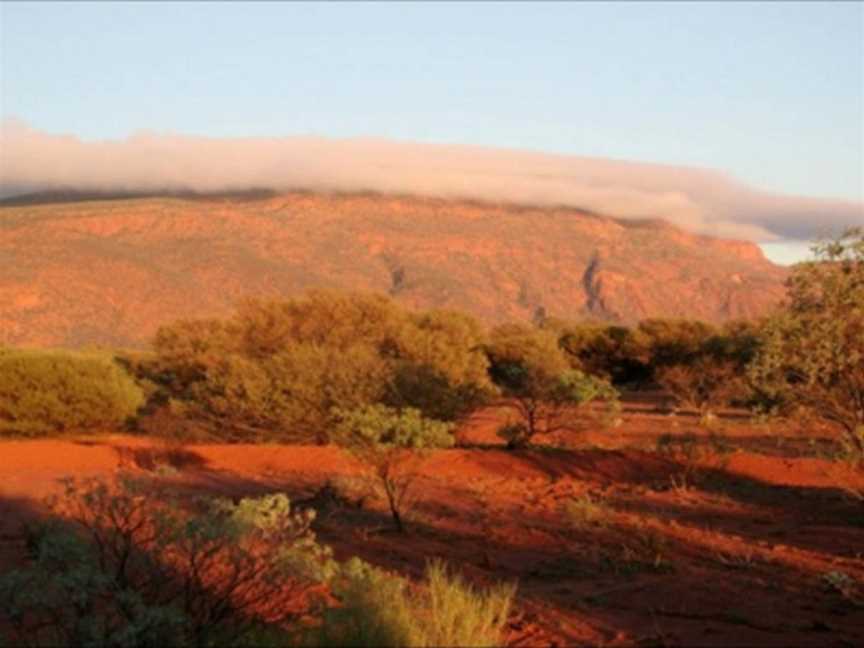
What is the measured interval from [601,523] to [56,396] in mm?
17119

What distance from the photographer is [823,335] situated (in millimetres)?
12898

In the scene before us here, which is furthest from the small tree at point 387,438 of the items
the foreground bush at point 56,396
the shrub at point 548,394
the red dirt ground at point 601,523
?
the foreground bush at point 56,396

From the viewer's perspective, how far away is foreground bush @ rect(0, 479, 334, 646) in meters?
6.21

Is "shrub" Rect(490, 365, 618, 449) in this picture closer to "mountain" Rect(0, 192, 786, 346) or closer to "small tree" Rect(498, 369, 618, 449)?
"small tree" Rect(498, 369, 618, 449)

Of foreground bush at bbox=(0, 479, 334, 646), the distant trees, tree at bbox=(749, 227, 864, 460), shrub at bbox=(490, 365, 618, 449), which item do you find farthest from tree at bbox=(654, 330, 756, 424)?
foreground bush at bbox=(0, 479, 334, 646)

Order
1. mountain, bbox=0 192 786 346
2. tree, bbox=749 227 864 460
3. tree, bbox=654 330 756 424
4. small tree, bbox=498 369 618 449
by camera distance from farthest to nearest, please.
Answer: mountain, bbox=0 192 786 346, tree, bbox=654 330 756 424, small tree, bbox=498 369 618 449, tree, bbox=749 227 864 460

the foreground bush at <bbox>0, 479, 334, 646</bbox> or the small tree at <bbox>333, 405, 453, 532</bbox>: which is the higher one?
the foreground bush at <bbox>0, 479, 334, 646</bbox>

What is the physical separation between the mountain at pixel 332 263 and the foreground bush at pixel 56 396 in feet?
103

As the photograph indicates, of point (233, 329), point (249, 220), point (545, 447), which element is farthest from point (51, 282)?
point (545, 447)

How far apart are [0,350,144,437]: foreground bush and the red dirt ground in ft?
3.63

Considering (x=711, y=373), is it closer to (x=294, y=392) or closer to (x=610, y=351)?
(x=610, y=351)

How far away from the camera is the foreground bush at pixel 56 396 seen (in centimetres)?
2570

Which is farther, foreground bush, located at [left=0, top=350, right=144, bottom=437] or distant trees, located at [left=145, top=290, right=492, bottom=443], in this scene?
foreground bush, located at [left=0, top=350, right=144, bottom=437]

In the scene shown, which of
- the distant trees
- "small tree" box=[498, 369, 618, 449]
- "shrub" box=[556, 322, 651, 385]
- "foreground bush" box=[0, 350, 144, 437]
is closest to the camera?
"small tree" box=[498, 369, 618, 449]
